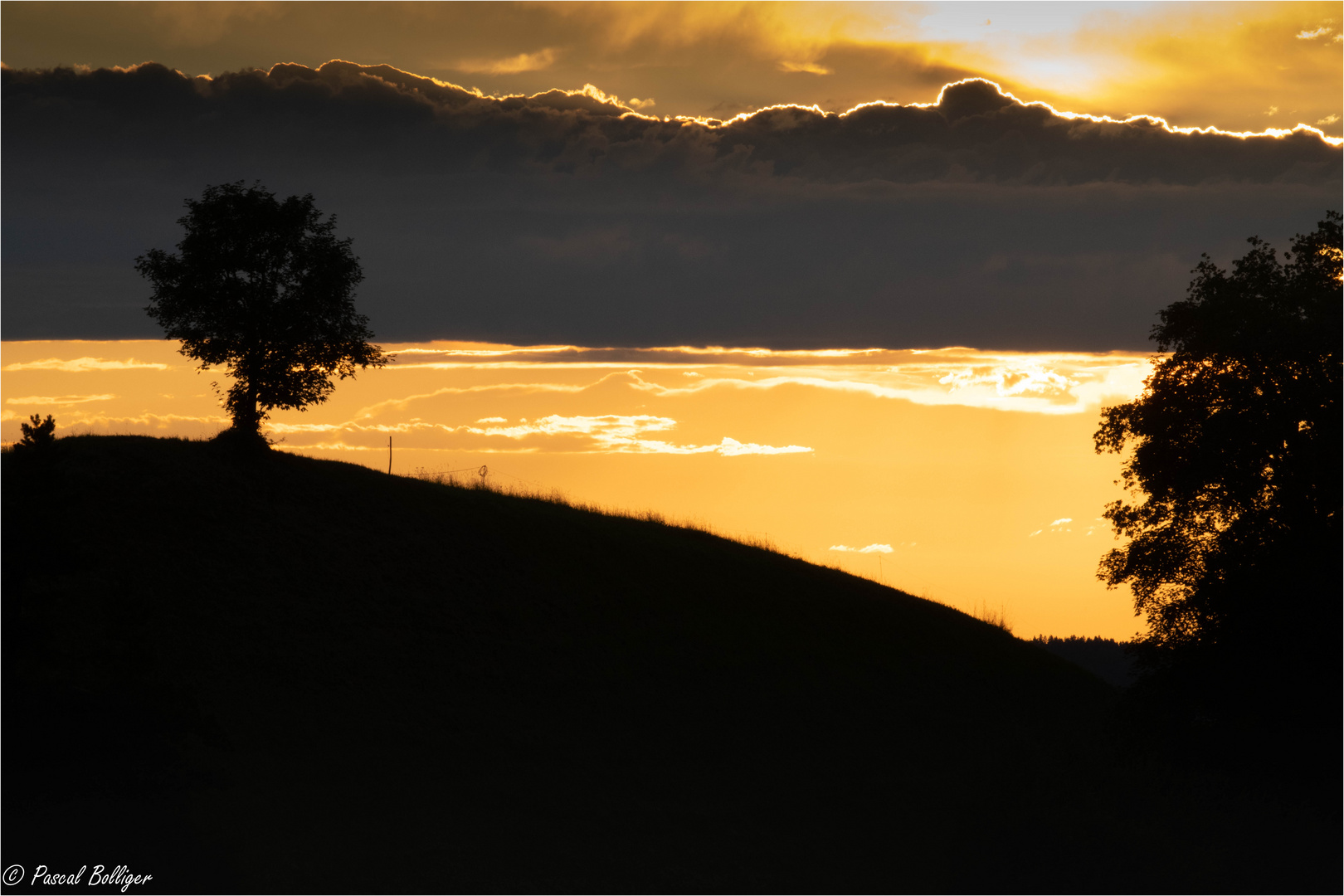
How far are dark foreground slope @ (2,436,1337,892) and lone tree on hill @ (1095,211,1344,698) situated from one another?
602 cm

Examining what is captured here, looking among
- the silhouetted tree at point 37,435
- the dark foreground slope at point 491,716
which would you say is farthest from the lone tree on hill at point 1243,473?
the silhouetted tree at point 37,435

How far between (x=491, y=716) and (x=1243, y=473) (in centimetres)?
2458

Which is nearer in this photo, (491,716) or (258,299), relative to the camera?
(491,716)

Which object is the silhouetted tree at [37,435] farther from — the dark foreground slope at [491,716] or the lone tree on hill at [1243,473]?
the lone tree on hill at [1243,473]

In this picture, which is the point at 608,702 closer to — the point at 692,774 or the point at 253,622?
the point at 692,774

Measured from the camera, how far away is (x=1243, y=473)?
2978 centimetres

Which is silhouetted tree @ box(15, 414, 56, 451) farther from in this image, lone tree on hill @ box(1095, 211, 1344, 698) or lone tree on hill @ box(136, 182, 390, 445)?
lone tree on hill @ box(1095, 211, 1344, 698)

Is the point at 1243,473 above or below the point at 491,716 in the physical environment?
above

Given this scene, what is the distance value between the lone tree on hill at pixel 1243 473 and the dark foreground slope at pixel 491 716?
6.02 metres

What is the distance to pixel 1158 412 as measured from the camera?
32.0 metres

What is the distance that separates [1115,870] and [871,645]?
20828 millimetres

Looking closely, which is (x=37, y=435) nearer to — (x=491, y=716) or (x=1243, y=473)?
(x=491, y=716)

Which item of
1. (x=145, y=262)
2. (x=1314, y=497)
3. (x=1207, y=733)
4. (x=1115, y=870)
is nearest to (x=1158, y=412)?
(x=1314, y=497)

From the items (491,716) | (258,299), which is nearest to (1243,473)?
(491,716)
